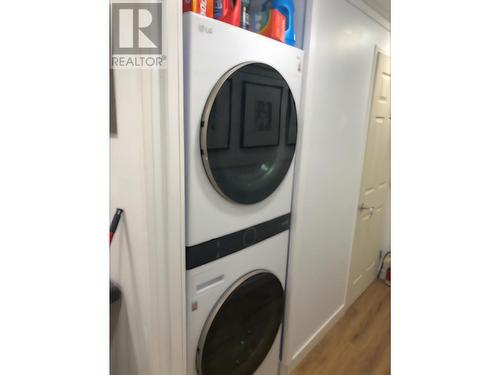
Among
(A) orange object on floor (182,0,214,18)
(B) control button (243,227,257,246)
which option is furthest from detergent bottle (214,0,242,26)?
(B) control button (243,227,257,246)

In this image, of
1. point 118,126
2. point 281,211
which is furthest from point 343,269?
point 118,126

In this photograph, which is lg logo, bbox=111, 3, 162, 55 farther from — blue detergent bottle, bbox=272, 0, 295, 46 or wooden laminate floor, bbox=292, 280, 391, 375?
wooden laminate floor, bbox=292, 280, 391, 375

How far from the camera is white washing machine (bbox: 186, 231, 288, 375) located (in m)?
1.11

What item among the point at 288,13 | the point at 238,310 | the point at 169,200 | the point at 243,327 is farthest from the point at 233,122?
the point at 243,327

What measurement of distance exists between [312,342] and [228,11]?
6.51ft

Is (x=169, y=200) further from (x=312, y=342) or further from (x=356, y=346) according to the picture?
(x=356, y=346)

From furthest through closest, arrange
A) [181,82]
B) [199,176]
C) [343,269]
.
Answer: [343,269]
[199,176]
[181,82]

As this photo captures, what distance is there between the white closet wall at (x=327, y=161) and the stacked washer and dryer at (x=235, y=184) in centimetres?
12

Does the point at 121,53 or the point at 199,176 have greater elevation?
the point at 121,53

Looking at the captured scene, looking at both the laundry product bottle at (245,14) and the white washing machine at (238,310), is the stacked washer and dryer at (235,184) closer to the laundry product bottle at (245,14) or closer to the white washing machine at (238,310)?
the white washing machine at (238,310)

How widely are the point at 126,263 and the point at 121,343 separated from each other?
1.29ft
